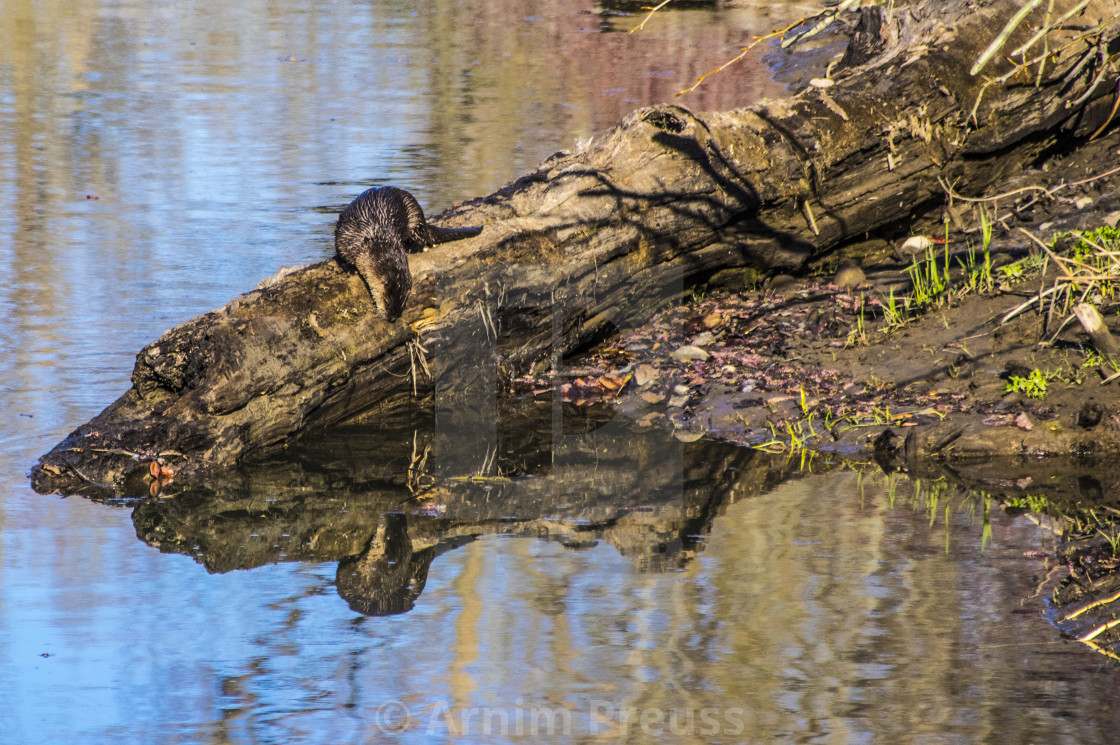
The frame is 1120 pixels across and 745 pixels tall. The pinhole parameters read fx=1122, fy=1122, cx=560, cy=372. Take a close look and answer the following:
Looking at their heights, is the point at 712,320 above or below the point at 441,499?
above

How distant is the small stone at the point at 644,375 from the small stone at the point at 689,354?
0.17m

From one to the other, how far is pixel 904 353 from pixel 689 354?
3.66 feet

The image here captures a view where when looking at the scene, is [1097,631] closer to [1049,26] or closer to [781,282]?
[1049,26]

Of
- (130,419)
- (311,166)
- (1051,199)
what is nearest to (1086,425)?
(1051,199)

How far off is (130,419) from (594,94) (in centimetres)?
894

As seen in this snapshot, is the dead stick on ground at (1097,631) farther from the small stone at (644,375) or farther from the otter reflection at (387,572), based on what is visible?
the small stone at (644,375)

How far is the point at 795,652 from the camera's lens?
11.8 ft

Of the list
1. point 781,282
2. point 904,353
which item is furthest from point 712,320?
point 904,353

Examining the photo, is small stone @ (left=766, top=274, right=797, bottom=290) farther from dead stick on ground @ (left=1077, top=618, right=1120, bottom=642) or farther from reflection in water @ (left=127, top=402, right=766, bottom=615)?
dead stick on ground @ (left=1077, top=618, right=1120, bottom=642)

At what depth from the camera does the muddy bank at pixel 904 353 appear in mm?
5145

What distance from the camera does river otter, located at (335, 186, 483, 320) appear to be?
525 cm

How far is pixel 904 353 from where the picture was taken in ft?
19.0

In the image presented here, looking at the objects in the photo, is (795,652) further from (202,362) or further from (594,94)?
(594,94)

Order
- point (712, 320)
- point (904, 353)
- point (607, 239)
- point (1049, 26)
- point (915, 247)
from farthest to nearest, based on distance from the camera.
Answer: point (915, 247) < point (712, 320) < point (607, 239) < point (904, 353) < point (1049, 26)
